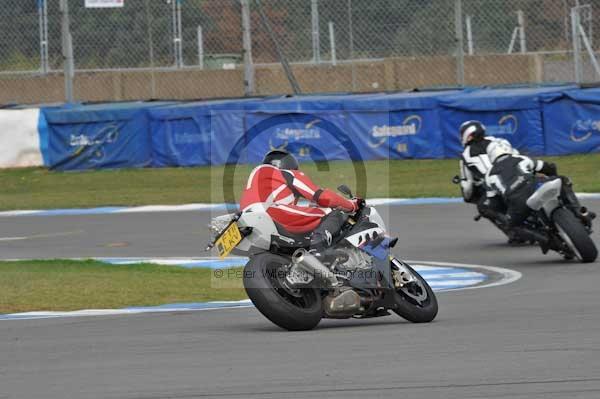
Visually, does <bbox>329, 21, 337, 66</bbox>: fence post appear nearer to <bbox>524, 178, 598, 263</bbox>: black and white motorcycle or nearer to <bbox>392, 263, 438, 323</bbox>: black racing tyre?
<bbox>524, 178, 598, 263</bbox>: black and white motorcycle

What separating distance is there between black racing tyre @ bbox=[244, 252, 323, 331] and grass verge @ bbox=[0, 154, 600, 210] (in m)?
12.4

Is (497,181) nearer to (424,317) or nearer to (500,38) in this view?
(424,317)

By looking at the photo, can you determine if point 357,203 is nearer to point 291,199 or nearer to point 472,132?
point 291,199

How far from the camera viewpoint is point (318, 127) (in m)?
25.1

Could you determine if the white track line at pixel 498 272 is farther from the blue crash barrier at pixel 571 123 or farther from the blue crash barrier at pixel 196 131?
the blue crash barrier at pixel 196 131

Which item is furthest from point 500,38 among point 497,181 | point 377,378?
point 377,378

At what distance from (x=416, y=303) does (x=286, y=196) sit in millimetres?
1224

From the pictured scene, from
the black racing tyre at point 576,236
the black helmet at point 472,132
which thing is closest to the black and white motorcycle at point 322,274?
the black racing tyre at point 576,236

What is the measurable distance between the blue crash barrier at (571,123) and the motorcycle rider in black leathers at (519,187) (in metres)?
8.59

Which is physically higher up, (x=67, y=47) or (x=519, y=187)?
(x=67, y=47)

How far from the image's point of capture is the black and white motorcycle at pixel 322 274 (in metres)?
9.34

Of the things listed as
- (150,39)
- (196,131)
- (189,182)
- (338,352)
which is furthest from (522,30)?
(338,352)

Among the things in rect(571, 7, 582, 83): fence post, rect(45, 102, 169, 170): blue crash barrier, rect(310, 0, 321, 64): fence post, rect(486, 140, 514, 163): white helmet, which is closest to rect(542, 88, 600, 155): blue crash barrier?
rect(571, 7, 582, 83): fence post

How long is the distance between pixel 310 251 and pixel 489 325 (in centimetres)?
136
